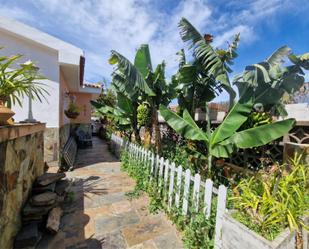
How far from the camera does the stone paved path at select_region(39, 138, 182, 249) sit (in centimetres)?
272

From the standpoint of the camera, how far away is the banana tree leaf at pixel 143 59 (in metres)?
4.98

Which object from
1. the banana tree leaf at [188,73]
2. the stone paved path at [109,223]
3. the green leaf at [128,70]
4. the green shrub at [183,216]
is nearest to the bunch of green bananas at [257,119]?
the banana tree leaf at [188,73]

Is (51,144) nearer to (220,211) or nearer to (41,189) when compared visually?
(41,189)

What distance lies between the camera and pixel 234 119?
3273mm

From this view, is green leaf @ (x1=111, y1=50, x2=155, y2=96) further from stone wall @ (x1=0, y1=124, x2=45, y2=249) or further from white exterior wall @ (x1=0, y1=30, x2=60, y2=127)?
white exterior wall @ (x1=0, y1=30, x2=60, y2=127)

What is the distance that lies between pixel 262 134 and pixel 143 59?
371 centimetres

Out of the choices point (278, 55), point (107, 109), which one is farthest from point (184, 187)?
point (107, 109)

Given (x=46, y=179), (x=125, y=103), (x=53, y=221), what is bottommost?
(x=53, y=221)

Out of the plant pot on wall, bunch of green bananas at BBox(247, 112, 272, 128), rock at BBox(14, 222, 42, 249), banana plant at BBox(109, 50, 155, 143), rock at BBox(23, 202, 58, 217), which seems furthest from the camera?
banana plant at BBox(109, 50, 155, 143)

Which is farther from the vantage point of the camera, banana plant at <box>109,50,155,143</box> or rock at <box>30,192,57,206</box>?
banana plant at <box>109,50,155,143</box>

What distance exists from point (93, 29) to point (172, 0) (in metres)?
3.17

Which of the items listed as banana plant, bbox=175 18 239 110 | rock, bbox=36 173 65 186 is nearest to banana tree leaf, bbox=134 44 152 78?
banana plant, bbox=175 18 239 110

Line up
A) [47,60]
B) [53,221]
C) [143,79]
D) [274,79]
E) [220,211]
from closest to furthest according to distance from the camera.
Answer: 1. [220,211]
2. [53,221]
3. [274,79]
4. [143,79]
5. [47,60]

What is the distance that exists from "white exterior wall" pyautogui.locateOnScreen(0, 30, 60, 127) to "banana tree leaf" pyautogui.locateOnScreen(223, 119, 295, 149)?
5.66 metres
